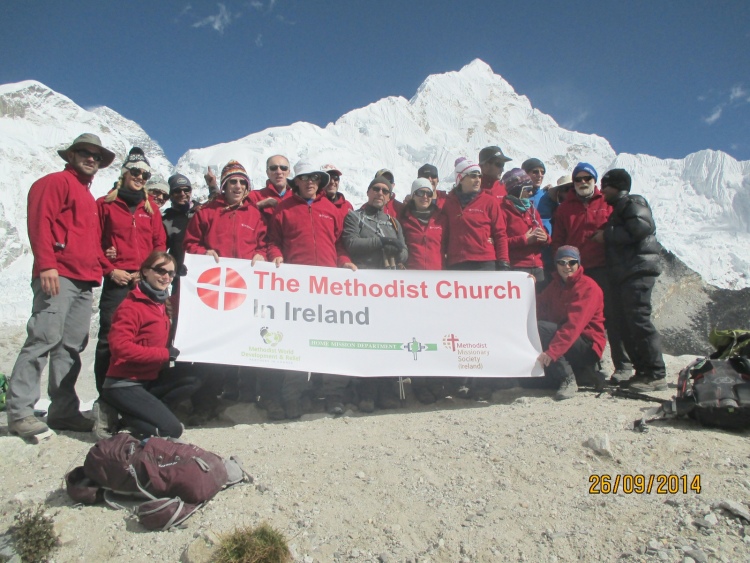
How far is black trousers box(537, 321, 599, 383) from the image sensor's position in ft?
18.2

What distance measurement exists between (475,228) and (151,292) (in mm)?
3353

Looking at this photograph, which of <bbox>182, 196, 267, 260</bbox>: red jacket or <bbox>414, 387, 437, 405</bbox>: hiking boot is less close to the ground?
<bbox>182, 196, 267, 260</bbox>: red jacket

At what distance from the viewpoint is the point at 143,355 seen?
14.2ft

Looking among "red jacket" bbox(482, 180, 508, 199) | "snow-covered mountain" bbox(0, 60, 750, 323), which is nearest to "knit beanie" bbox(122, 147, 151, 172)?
"red jacket" bbox(482, 180, 508, 199)

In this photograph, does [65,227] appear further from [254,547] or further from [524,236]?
[524,236]

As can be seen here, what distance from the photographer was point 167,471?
3293 millimetres

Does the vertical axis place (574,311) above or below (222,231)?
below

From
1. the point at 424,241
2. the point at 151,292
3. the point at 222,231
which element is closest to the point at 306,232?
the point at 222,231

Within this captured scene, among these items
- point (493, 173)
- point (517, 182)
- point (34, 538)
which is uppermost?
point (493, 173)

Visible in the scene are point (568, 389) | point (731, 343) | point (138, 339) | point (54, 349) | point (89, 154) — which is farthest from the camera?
point (568, 389)

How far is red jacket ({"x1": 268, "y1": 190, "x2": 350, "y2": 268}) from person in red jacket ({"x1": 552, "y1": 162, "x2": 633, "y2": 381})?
2.71 metres

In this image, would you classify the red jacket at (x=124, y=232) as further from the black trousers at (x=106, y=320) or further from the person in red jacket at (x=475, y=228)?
the person in red jacket at (x=475, y=228)

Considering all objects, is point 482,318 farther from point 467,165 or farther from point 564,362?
point 467,165
